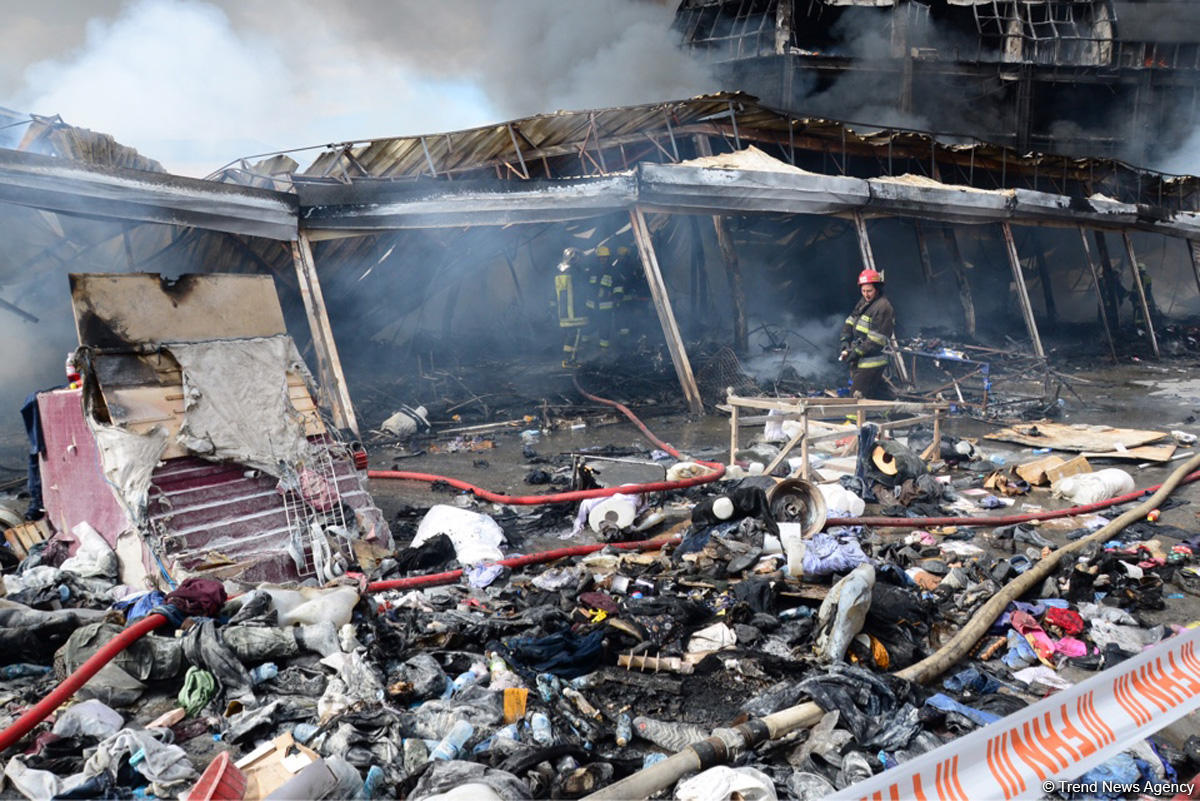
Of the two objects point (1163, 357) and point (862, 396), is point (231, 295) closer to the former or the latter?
point (862, 396)

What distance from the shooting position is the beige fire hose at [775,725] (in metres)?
2.70

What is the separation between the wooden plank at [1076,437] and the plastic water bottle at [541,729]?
284 inches

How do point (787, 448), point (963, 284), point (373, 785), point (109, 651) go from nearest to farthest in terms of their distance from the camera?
point (373, 785) < point (109, 651) < point (787, 448) < point (963, 284)

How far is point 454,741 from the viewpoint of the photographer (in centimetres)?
326

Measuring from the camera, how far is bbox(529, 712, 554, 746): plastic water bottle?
337 centimetres

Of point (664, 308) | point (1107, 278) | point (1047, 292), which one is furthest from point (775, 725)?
point (1047, 292)

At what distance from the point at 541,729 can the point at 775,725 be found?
1018 millimetres

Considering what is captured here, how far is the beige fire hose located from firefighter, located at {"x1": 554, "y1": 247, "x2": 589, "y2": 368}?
345 inches

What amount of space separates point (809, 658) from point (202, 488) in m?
4.13

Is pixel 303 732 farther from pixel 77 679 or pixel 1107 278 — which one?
pixel 1107 278

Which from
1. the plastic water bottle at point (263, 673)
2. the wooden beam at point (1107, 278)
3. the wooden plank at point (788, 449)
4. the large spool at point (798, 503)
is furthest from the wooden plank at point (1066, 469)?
the wooden beam at point (1107, 278)

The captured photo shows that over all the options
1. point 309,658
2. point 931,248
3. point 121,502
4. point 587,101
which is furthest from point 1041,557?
point 587,101

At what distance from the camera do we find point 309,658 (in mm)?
4082

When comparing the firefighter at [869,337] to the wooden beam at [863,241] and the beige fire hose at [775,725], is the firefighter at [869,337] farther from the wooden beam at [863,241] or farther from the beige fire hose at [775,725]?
the beige fire hose at [775,725]
